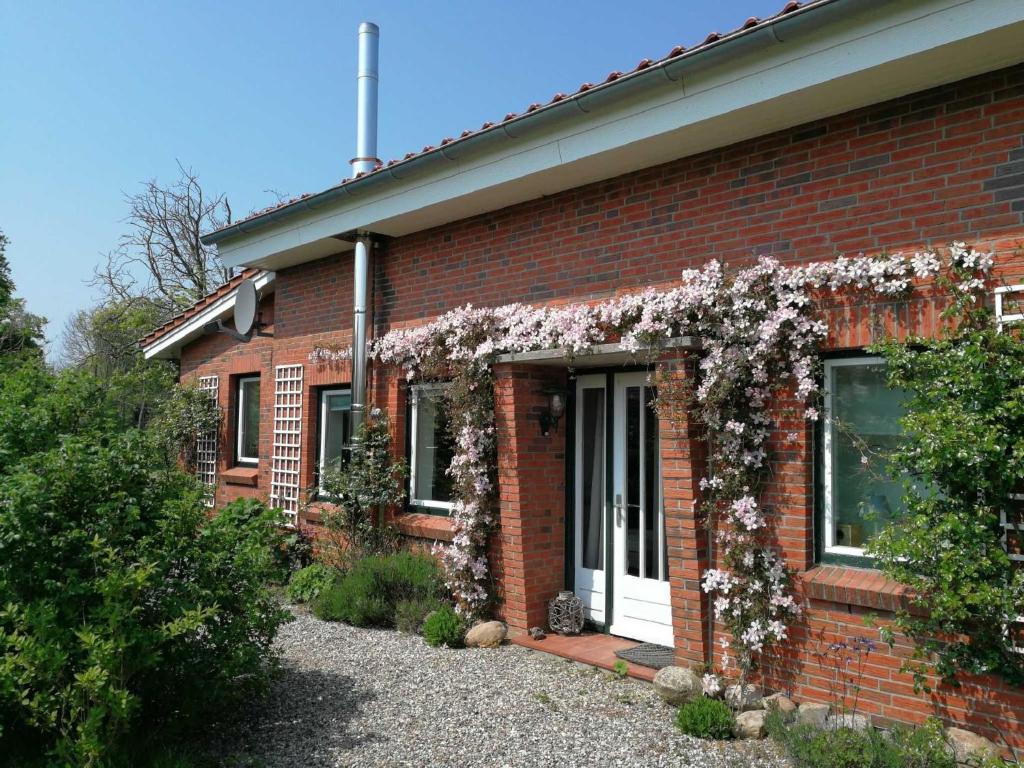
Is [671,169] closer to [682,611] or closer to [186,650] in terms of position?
[682,611]

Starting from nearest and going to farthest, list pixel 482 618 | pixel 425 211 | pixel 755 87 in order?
pixel 755 87
pixel 482 618
pixel 425 211

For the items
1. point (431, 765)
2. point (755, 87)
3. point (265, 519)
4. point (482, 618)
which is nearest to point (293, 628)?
point (482, 618)

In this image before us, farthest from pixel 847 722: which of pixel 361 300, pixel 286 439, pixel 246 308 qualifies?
pixel 246 308

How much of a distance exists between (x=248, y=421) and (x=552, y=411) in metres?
6.51

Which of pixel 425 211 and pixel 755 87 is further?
pixel 425 211

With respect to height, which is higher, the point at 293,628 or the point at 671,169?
the point at 671,169

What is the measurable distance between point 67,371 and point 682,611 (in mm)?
4874

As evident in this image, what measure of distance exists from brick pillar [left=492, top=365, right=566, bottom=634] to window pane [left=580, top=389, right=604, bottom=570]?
0.76 ft

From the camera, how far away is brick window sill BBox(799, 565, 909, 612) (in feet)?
15.1

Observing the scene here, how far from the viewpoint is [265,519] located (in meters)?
5.42

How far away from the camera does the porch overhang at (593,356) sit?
5.54 metres

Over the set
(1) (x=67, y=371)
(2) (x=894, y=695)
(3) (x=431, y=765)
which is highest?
(1) (x=67, y=371)

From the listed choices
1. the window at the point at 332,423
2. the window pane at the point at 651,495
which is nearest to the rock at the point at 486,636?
the window pane at the point at 651,495

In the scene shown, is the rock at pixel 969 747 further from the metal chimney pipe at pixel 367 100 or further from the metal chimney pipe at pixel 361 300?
the metal chimney pipe at pixel 367 100
